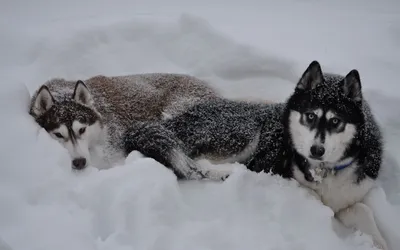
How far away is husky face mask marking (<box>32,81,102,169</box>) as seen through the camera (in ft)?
12.0

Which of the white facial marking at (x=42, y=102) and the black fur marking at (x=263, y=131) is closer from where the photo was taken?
the black fur marking at (x=263, y=131)

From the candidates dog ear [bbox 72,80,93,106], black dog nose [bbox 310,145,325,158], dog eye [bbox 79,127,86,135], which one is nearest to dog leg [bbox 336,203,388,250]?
black dog nose [bbox 310,145,325,158]

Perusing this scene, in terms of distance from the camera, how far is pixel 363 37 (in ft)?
20.1

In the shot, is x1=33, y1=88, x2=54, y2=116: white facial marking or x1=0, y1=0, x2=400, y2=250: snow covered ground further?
x1=33, y1=88, x2=54, y2=116: white facial marking

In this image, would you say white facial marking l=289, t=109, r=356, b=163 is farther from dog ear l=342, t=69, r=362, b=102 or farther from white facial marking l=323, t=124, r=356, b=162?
dog ear l=342, t=69, r=362, b=102

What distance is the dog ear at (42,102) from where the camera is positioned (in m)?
3.76

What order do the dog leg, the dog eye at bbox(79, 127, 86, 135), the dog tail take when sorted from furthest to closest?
1. the dog eye at bbox(79, 127, 86, 135)
2. the dog tail
3. the dog leg

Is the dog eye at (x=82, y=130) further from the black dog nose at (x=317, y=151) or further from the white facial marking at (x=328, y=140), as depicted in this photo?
the black dog nose at (x=317, y=151)

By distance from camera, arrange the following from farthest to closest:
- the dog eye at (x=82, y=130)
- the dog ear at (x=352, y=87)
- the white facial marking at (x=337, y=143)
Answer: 1. the dog eye at (x=82, y=130)
2. the dog ear at (x=352, y=87)
3. the white facial marking at (x=337, y=143)

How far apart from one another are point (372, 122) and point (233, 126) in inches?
48.5

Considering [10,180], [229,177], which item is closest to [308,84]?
[229,177]

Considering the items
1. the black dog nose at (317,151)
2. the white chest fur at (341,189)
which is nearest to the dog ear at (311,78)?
the black dog nose at (317,151)

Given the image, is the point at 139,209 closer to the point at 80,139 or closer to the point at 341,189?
the point at 80,139

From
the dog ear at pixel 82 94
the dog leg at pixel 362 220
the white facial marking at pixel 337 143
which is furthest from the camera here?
the dog ear at pixel 82 94
